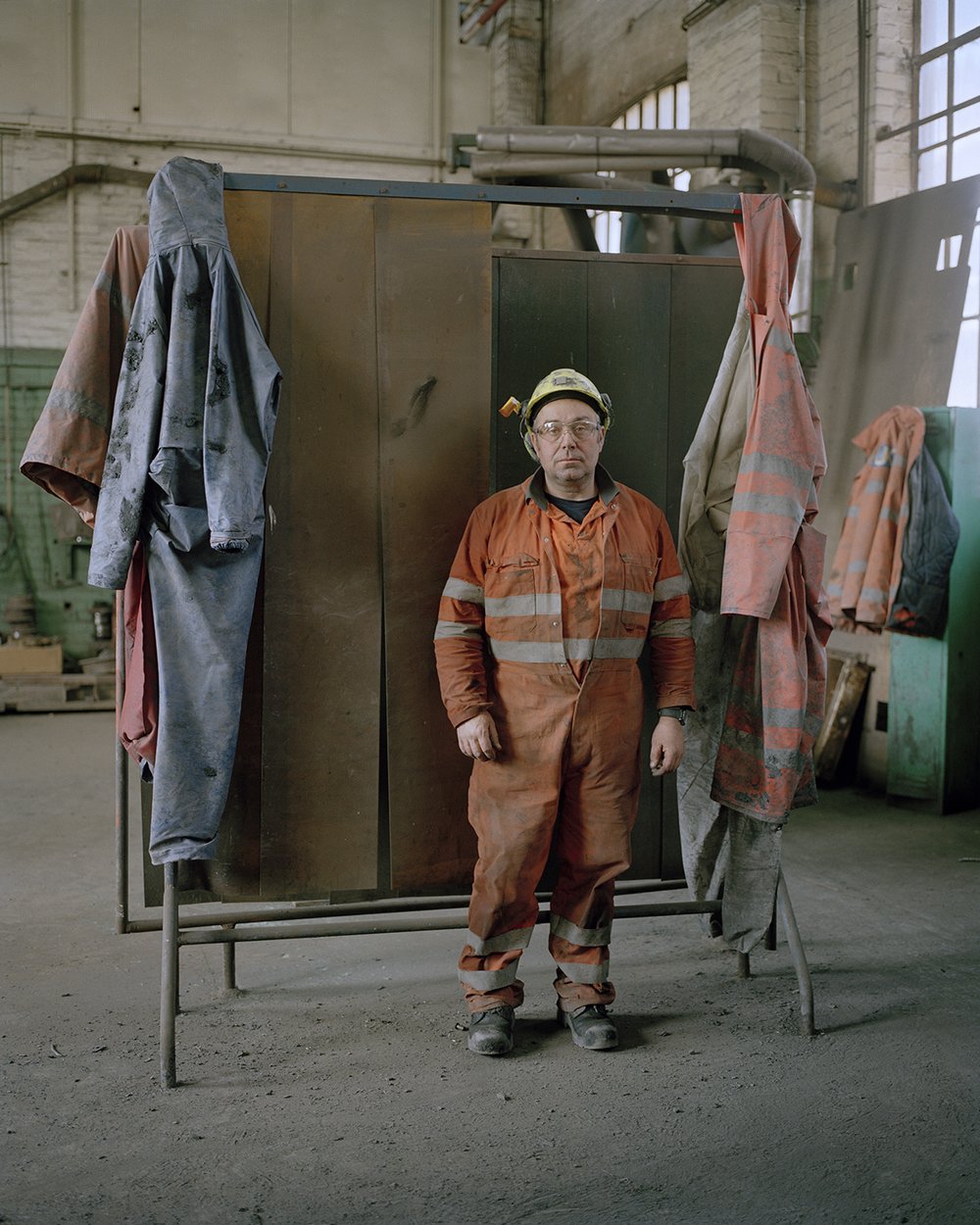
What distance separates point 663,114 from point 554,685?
25.6ft

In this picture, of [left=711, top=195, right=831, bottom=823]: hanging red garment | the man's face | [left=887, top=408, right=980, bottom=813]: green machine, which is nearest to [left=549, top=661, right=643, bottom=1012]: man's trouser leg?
[left=711, top=195, right=831, bottom=823]: hanging red garment

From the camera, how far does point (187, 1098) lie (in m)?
2.76

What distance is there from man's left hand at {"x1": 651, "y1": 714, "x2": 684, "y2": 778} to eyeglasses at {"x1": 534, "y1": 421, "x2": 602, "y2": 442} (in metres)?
0.81

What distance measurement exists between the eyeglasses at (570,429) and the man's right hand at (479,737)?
30.1 inches

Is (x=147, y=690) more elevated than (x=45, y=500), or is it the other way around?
(x=45, y=500)

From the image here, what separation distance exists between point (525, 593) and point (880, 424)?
145 inches

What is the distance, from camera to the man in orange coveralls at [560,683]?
9.62 feet

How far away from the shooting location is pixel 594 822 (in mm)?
2986

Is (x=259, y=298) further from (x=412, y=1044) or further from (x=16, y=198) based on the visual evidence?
(x=16, y=198)

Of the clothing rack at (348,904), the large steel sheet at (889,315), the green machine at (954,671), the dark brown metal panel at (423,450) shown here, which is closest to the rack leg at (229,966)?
the clothing rack at (348,904)

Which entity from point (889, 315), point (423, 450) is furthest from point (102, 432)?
point (889, 315)

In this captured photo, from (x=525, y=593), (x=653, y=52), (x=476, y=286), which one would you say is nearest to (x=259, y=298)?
(x=476, y=286)

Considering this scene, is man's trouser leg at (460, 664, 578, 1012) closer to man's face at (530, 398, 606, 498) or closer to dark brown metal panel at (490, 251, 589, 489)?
man's face at (530, 398, 606, 498)

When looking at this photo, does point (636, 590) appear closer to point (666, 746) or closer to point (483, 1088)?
point (666, 746)
